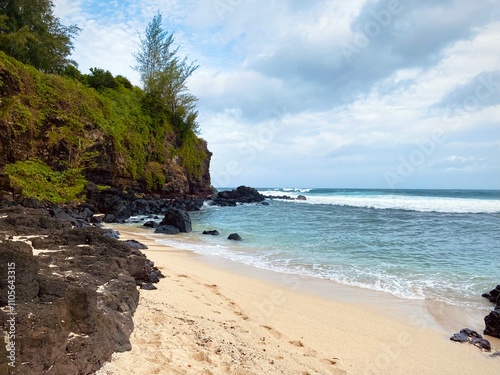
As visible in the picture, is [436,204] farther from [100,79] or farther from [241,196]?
[100,79]

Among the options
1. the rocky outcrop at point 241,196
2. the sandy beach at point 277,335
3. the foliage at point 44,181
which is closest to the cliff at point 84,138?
the foliage at point 44,181

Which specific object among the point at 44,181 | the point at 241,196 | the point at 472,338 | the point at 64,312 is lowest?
the point at 472,338

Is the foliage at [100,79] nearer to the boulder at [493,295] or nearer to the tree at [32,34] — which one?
the tree at [32,34]

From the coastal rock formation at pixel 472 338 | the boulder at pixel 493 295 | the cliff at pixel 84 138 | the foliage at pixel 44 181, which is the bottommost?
the coastal rock formation at pixel 472 338

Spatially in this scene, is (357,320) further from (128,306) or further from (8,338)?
(8,338)

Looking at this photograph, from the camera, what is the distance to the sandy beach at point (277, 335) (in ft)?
11.3

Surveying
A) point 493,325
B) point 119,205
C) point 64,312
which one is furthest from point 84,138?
point 493,325

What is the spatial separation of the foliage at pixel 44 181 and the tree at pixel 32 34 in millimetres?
7520

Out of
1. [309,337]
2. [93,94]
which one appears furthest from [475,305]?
[93,94]

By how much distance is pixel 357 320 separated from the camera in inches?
232

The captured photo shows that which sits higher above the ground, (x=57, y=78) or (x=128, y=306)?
(x=57, y=78)

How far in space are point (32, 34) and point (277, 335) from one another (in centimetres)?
2328

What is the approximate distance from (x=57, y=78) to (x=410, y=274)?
2397cm

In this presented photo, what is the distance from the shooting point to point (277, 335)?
480cm
